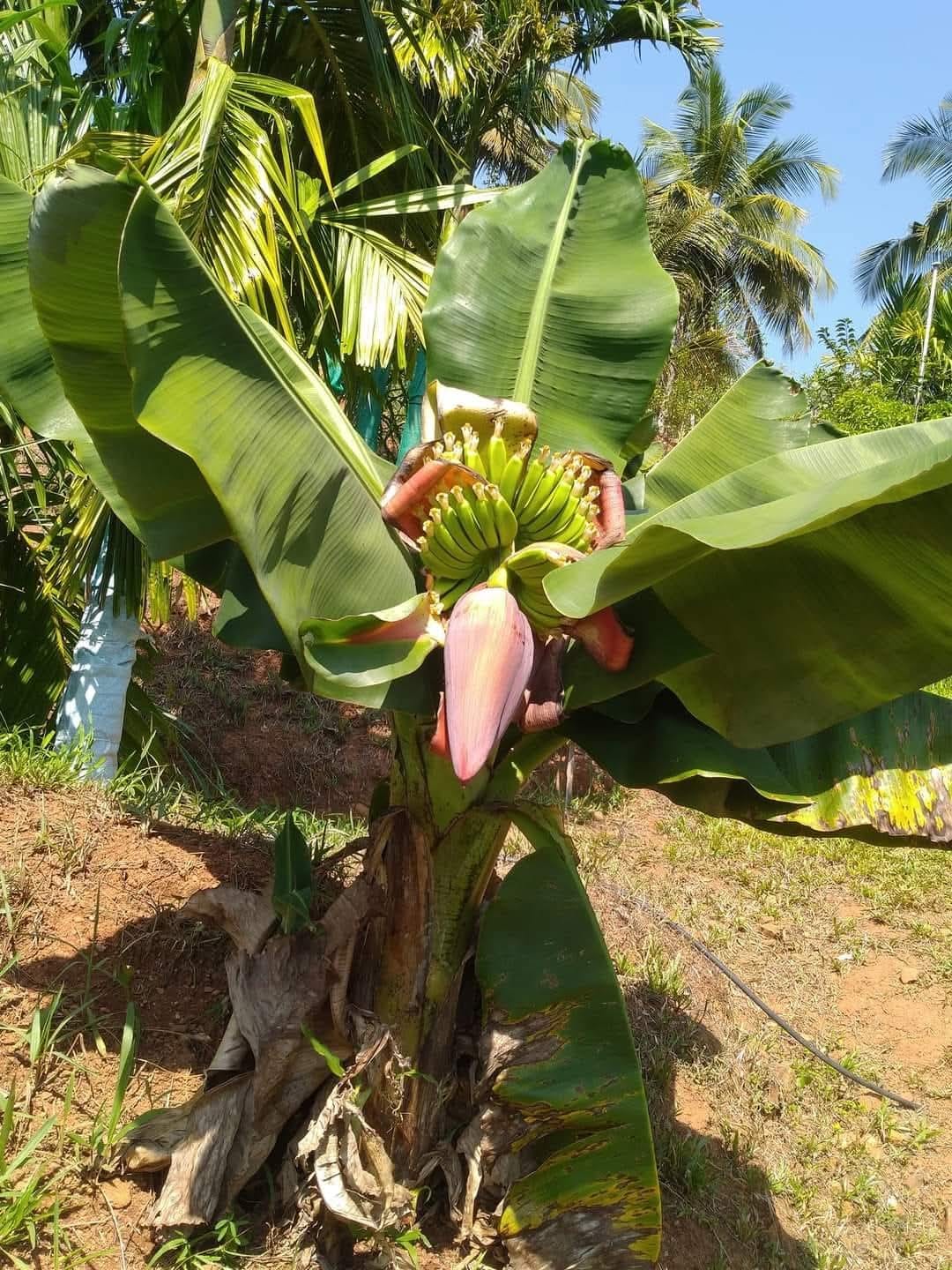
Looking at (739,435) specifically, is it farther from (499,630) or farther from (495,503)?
(499,630)

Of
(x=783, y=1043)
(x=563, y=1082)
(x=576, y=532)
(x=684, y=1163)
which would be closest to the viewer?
(x=576, y=532)

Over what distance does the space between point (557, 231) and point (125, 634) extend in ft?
8.44

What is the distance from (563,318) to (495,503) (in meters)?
0.78

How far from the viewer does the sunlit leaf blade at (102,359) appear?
1.63m

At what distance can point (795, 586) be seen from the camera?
1.70 meters

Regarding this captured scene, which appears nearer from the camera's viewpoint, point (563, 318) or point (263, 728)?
point (563, 318)

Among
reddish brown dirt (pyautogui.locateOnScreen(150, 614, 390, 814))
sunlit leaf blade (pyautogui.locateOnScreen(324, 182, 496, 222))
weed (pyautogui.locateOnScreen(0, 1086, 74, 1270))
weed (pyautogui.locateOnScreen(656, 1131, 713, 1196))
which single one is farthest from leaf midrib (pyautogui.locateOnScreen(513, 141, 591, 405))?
reddish brown dirt (pyautogui.locateOnScreen(150, 614, 390, 814))

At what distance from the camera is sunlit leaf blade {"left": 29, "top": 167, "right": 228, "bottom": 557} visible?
5.36 ft

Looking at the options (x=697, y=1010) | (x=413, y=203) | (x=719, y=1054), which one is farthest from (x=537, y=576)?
(x=413, y=203)

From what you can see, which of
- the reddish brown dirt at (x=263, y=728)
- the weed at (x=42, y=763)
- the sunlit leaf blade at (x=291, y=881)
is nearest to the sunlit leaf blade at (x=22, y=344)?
the sunlit leaf blade at (x=291, y=881)

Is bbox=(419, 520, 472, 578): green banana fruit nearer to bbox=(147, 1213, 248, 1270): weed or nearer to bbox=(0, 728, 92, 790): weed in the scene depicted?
bbox=(147, 1213, 248, 1270): weed

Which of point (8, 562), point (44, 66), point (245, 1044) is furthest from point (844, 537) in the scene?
point (8, 562)

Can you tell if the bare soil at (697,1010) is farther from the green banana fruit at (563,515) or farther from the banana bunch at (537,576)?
the green banana fruit at (563,515)

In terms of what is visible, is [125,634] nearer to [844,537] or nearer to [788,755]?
[788,755]
